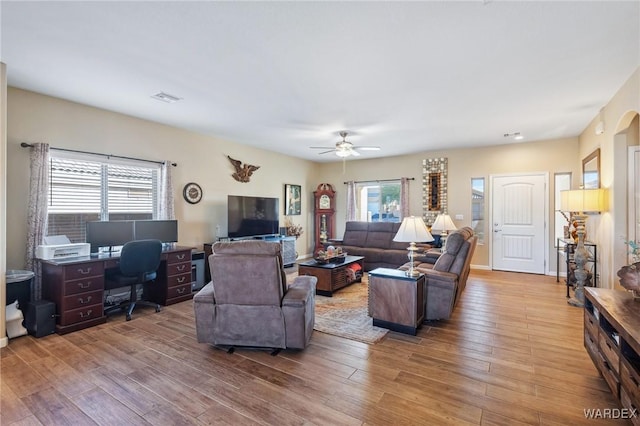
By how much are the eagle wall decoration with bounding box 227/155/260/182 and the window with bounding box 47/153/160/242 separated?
1.58 m

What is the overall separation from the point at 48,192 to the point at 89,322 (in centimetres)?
164

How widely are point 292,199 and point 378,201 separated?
7.38 ft

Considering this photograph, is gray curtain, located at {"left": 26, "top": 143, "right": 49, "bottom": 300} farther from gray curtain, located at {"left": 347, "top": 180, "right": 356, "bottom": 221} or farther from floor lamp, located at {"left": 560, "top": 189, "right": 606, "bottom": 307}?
floor lamp, located at {"left": 560, "top": 189, "right": 606, "bottom": 307}

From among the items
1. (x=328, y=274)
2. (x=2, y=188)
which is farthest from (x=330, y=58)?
(x=2, y=188)

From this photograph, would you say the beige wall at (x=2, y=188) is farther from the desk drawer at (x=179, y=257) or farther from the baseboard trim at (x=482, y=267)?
the baseboard trim at (x=482, y=267)

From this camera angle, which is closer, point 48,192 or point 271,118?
point 48,192

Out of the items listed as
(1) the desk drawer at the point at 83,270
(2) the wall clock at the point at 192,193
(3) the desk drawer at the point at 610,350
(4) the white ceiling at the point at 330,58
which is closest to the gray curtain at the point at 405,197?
(4) the white ceiling at the point at 330,58

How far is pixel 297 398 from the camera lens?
6.93ft

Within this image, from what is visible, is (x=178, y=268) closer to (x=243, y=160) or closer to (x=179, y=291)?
(x=179, y=291)

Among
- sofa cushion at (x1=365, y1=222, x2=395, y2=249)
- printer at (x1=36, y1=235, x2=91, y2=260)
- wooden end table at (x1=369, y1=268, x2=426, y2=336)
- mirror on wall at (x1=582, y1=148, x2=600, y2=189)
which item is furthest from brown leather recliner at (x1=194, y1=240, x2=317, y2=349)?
mirror on wall at (x1=582, y1=148, x2=600, y2=189)

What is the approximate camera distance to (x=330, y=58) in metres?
2.77

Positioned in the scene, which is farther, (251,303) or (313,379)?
(251,303)

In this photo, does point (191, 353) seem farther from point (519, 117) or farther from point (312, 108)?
A: point (519, 117)

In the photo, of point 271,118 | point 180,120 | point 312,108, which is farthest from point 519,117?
point 180,120
